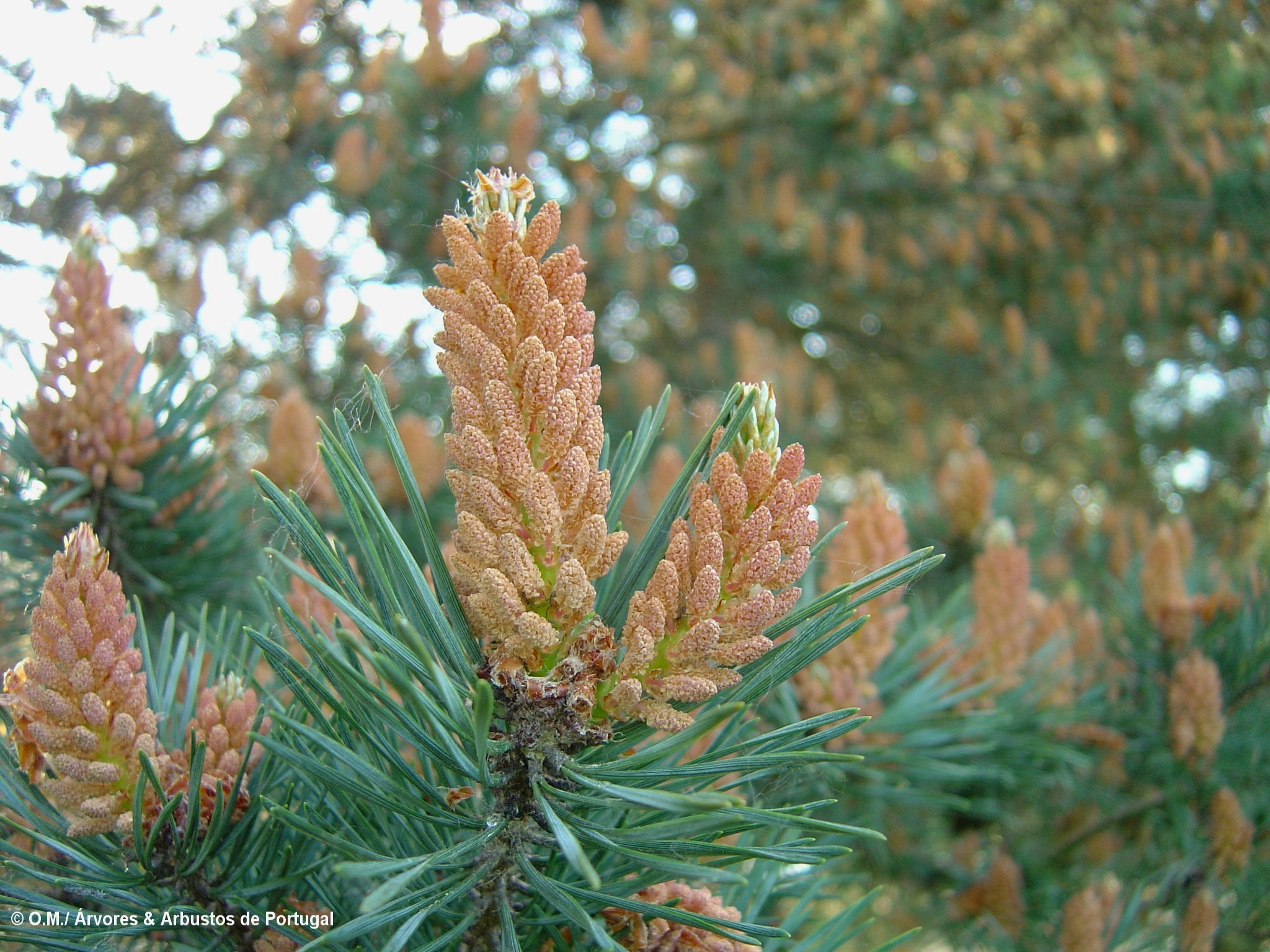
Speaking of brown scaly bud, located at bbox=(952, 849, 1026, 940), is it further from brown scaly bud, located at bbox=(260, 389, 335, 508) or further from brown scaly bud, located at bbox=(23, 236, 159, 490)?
brown scaly bud, located at bbox=(23, 236, 159, 490)

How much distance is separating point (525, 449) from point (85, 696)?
11.9 inches

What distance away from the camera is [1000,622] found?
1062 mm

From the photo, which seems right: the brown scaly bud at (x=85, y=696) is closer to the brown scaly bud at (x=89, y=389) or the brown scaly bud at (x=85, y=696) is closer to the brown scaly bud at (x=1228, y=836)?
the brown scaly bud at (x=89, y=389)

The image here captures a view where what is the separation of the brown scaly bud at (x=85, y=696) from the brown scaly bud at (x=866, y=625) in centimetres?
57

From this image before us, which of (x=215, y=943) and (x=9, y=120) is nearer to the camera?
(x=215, y=943)

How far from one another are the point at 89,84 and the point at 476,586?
1.72 metres

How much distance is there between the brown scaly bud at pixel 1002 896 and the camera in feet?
3.69

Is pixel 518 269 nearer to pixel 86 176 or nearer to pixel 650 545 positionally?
pixel 650 545

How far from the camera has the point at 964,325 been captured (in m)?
2.54

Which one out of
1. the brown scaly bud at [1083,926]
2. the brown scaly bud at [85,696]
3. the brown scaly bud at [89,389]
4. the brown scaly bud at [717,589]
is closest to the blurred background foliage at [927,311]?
the brown scaly bud at [1083,926]

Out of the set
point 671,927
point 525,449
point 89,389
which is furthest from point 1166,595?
point 89,389

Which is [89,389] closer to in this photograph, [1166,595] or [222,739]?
[222,739]

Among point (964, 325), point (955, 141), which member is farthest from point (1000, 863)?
point (955, 141)

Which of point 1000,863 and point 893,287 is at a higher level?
point 893,287
